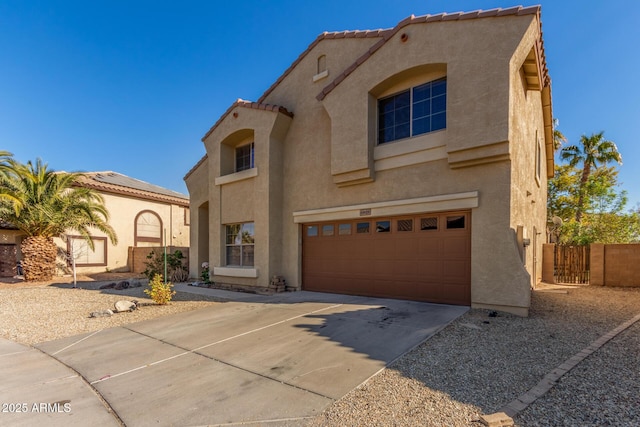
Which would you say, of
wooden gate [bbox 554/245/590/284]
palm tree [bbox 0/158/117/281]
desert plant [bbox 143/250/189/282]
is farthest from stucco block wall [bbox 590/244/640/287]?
palm tree [bbox 0/158/117/281]

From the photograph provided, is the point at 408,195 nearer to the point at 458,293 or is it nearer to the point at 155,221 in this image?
the point at 458,293

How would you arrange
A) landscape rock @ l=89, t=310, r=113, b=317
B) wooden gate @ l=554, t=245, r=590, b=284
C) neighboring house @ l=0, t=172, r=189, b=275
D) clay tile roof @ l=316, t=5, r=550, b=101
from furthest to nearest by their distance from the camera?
1. neighboring house @ l=0, t=172, r=189, b=275
2. wooden gate @ l=554, t=245, r=590, b=284
3. landscape rock @ l=89, t=310, r=113, b=317
4. clay tile roof @ l=316, t=5, r=550, b=101

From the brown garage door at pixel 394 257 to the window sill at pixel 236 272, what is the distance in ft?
6.93

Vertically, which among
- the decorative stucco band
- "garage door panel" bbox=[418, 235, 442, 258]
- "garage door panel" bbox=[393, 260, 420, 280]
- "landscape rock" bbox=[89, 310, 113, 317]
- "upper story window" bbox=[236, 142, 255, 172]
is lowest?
"landscape rock" bbox=[89, 310, 113, 317]

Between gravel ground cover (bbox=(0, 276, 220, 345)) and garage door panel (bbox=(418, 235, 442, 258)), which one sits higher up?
garage door panel (bbox=(418, 235, 442, 258))

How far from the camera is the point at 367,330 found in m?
6.79

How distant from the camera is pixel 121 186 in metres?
22.2

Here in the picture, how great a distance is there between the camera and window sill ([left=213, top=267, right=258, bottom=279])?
1287cm

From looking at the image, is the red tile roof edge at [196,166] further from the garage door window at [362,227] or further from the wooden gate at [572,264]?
the wooden gate at [572,264]

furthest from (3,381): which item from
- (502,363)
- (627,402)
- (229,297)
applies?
(627,402)

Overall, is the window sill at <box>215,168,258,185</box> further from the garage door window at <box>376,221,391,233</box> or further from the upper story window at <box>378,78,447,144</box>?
the garage door window at <box>376,221,391,233</box>

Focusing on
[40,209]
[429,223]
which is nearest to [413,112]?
[429,223]

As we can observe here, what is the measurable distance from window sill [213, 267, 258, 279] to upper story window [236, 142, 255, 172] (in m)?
4.60

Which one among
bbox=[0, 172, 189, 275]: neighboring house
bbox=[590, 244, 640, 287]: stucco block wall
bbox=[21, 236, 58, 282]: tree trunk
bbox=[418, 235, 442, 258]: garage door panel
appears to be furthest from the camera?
bbox=[0, 172, 189, 275]: neighboring house
